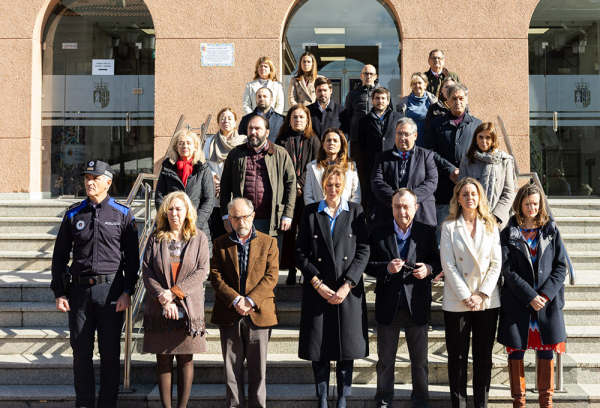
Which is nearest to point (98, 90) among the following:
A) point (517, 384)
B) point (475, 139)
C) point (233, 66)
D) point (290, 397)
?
point (233, 66)

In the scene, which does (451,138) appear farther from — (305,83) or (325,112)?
(305,83)

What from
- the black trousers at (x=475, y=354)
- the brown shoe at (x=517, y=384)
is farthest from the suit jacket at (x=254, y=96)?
the brown shoe at (x=517, y=384)

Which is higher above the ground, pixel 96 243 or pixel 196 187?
pixel 196 187

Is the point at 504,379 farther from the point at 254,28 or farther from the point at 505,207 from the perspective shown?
the point at 254,28

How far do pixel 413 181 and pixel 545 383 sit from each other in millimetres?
1968

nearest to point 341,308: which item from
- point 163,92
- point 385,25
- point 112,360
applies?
point 112,360

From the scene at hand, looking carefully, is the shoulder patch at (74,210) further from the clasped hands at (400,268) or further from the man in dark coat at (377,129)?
the man in dark coat at (377,129)

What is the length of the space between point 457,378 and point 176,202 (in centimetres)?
257

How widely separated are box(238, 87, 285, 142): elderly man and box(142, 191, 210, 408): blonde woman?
2.19 metres

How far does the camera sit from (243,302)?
14.3ft

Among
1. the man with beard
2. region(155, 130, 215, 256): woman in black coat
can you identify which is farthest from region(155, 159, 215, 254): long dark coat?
the man with beard

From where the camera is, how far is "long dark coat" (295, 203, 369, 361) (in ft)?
14.5

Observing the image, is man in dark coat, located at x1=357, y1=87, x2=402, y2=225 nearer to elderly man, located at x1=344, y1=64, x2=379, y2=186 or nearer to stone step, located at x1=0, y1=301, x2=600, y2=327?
elderly man, located at x1=344, y1=64, x2=379, y2=186

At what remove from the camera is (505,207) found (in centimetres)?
522
